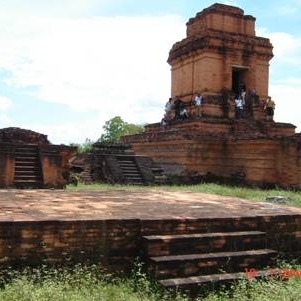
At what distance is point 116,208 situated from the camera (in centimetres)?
591

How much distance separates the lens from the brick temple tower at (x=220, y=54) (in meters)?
18.9

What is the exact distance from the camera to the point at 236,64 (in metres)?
19.3

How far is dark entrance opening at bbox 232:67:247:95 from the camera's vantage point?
20161 millimetres

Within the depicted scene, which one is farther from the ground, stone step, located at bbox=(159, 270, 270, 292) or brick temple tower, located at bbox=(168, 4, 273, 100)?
brick temple tower, located at bbox=(168, 4, 273, 100)

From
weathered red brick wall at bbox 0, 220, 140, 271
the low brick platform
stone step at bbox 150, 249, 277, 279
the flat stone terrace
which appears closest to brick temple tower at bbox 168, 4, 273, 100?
the flat stone terrace

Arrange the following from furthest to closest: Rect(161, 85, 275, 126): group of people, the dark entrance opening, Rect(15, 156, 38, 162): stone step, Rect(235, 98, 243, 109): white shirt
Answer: the dark entrance opening → Rect(235, 98, 243, 109): white shirt → Rect(161, 85, 275, 126): group of people → Rect(15, 156, 38, 162): stone step

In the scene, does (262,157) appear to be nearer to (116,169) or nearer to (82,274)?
(116,169)

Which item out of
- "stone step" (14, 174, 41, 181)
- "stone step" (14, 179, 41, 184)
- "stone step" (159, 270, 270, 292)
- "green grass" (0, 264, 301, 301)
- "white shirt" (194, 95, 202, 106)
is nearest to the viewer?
"green grass" (0, 264, 301, 301)

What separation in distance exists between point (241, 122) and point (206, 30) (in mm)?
3778

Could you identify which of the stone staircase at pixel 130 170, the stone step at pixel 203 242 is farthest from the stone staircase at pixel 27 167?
the stone step at pixel 203 242

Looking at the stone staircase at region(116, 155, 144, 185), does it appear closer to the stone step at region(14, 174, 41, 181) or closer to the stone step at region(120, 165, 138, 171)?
the stone step at region(120, 165, 138, 171)

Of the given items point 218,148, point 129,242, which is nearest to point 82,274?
point 129,242

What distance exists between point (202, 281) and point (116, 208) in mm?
1629

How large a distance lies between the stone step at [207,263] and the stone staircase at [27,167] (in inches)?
323
